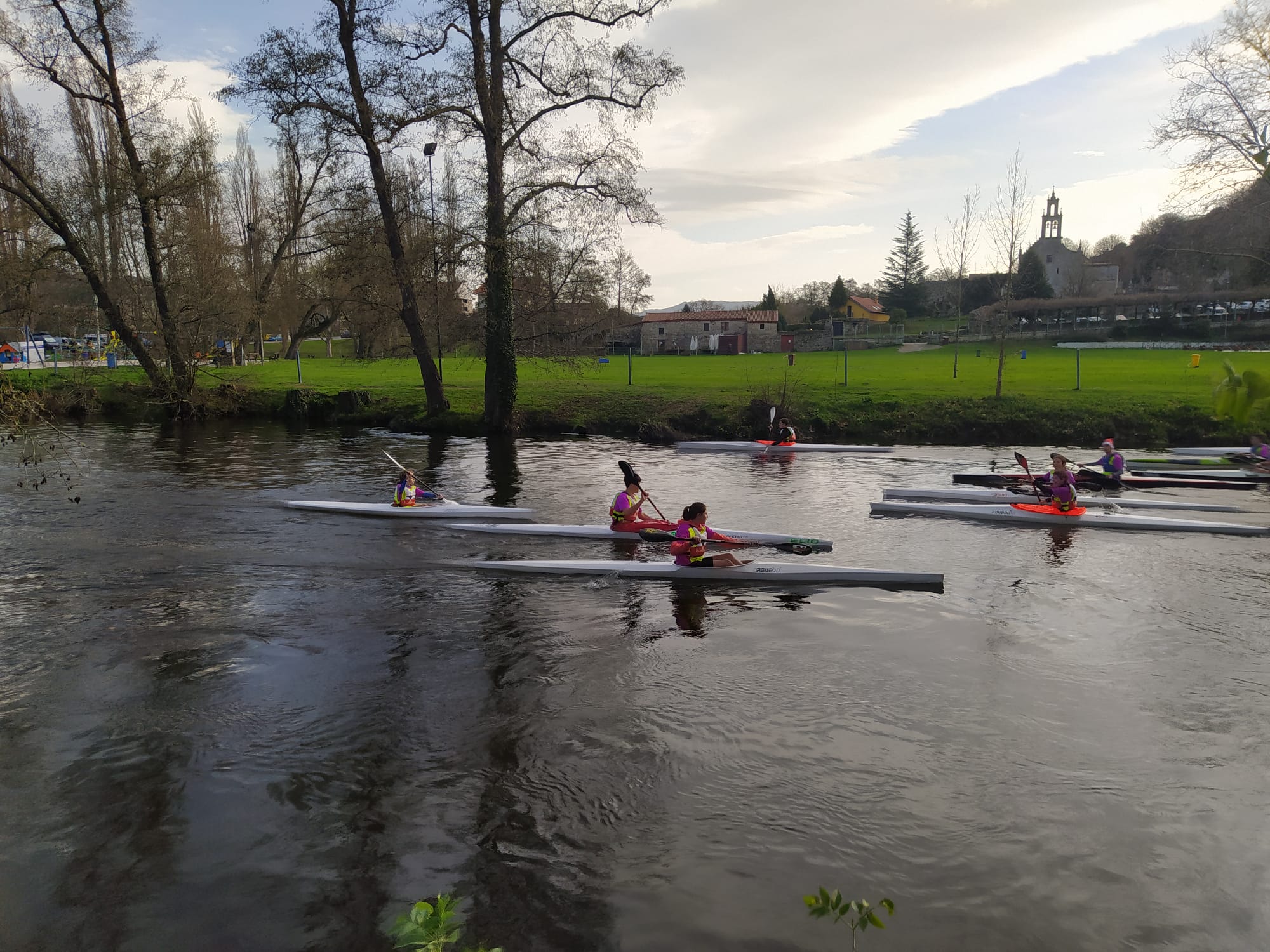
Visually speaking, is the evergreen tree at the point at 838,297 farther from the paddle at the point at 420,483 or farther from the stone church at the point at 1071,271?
the paddle at the point at 420,483

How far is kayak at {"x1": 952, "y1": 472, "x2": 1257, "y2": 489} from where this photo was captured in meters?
16.3

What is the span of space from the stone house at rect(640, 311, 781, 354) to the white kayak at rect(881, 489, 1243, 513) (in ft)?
156

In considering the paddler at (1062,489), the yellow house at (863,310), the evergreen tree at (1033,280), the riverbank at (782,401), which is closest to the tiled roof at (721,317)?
the yellow house at (863,310)

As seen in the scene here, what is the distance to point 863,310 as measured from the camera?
252 feet

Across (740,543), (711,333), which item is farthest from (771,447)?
(711,333)

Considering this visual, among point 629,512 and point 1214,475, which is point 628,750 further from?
point 1214,475

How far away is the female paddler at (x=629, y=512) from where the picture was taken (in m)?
13.6

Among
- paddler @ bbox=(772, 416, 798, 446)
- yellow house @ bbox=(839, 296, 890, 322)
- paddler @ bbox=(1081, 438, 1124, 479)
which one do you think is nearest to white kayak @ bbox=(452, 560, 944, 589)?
paddler @ bbox=(1081, 438, 1124, 479)

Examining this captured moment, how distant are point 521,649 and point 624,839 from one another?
11.8ft

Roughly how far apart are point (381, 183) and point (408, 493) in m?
14.4

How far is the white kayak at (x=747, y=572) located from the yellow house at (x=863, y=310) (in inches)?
2548

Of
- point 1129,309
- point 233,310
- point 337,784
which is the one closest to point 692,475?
point 337,784

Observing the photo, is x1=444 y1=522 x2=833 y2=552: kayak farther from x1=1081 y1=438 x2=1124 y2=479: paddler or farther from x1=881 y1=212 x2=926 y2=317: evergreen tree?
x1=881 y1=212 x2=926 y2=317: evergreen tree

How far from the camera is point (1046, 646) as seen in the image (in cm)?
927
